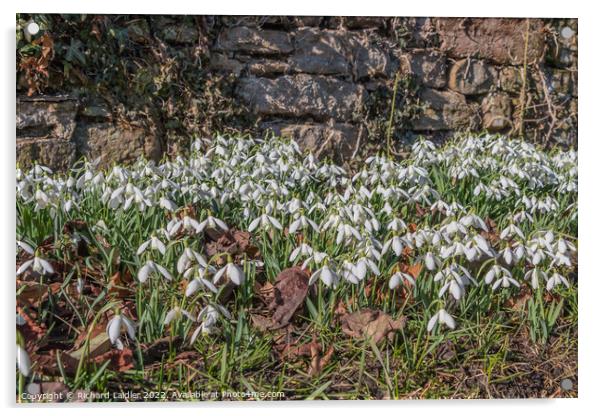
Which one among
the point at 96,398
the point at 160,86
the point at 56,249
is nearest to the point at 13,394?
the point at 96,398

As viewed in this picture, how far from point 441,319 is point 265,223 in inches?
23.8

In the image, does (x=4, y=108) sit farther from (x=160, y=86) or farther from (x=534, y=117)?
(x=534, y=117)

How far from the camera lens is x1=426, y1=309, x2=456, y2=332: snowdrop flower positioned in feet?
6.31

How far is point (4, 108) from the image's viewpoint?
210cm

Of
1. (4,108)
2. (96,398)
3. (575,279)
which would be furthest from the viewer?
(575,279)

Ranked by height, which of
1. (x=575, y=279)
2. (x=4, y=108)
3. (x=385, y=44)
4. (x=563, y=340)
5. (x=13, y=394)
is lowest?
(x=13, y=394)

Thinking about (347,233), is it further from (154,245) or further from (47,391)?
(47,391)

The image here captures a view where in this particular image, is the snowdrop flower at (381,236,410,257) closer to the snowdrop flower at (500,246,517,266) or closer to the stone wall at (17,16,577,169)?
the snowdrop flower at (500,246,517,266)

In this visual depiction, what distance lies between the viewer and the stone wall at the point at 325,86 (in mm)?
2221

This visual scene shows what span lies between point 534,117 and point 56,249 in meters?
1.64

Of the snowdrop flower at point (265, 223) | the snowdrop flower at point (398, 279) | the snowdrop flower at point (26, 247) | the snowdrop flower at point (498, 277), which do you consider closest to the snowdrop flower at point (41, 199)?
the snowdrop flower at point (26, 247)

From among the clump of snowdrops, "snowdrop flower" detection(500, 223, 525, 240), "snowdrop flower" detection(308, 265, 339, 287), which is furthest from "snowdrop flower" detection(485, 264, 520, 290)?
"snowdrop flower" detection(308, 265, 339, 287)

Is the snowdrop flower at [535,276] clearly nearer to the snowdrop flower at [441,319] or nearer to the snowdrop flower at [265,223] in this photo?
the snowdrop flower at [441,319]

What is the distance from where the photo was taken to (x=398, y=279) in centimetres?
198
